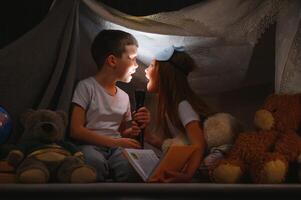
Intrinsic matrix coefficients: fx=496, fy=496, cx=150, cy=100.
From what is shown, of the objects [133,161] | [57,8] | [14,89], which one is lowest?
[133,161]

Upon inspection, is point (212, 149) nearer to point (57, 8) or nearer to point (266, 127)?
point (266, 127)

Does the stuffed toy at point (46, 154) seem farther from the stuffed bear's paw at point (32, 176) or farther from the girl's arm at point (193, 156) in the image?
the girl's arm at point (193, 156)

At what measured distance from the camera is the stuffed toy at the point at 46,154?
107 centimetres

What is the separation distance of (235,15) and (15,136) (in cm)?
66

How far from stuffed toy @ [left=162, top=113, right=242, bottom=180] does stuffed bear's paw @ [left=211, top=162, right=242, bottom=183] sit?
10cm

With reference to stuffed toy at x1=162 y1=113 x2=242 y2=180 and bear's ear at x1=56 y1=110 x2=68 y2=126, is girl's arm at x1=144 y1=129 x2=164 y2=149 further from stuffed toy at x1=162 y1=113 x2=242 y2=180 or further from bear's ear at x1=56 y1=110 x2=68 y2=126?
bear's ear at x1=56 y1=110 x2=68 y2=126

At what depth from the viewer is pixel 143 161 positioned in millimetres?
1224

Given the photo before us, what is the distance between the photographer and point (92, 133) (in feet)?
4.28

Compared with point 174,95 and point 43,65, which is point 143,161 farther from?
point 43,65

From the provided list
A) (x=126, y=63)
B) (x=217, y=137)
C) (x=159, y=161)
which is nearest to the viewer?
(x=159, y=161)

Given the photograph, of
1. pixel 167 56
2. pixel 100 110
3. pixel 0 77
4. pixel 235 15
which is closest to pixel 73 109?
pixel 100 110

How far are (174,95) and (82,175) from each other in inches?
15.9

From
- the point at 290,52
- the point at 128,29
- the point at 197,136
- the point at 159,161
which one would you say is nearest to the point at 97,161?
the point at 159,161

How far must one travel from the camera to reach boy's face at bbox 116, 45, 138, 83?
139 centimetres
